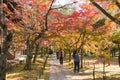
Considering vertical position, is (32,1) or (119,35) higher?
(32,1)

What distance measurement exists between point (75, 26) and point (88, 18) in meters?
1.93

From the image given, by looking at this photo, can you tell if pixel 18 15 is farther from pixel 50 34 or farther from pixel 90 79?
pixel 90 79

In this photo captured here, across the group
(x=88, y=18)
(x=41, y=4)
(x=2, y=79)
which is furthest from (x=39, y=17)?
(x=2, y=79)

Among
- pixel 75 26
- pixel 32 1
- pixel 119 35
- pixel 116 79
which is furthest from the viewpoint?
pixel 75 26

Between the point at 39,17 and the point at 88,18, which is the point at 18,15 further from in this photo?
the point at 88,18

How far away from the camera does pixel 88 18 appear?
1273 inches

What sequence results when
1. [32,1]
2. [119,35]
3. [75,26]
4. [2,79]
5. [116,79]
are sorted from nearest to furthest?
[2,79]
[116,79]
[32,1]
[119,35]
[75,26]

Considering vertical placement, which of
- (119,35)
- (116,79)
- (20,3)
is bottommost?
(116,79)

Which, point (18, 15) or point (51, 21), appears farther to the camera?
point (51, 21)

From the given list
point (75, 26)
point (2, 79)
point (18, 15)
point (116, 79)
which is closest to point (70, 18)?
point (75, 26)

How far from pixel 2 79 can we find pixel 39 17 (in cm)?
1296

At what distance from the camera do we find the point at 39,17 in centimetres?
2752

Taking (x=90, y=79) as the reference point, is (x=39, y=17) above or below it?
above

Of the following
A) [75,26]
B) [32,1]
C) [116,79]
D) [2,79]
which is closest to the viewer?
[2,79]
